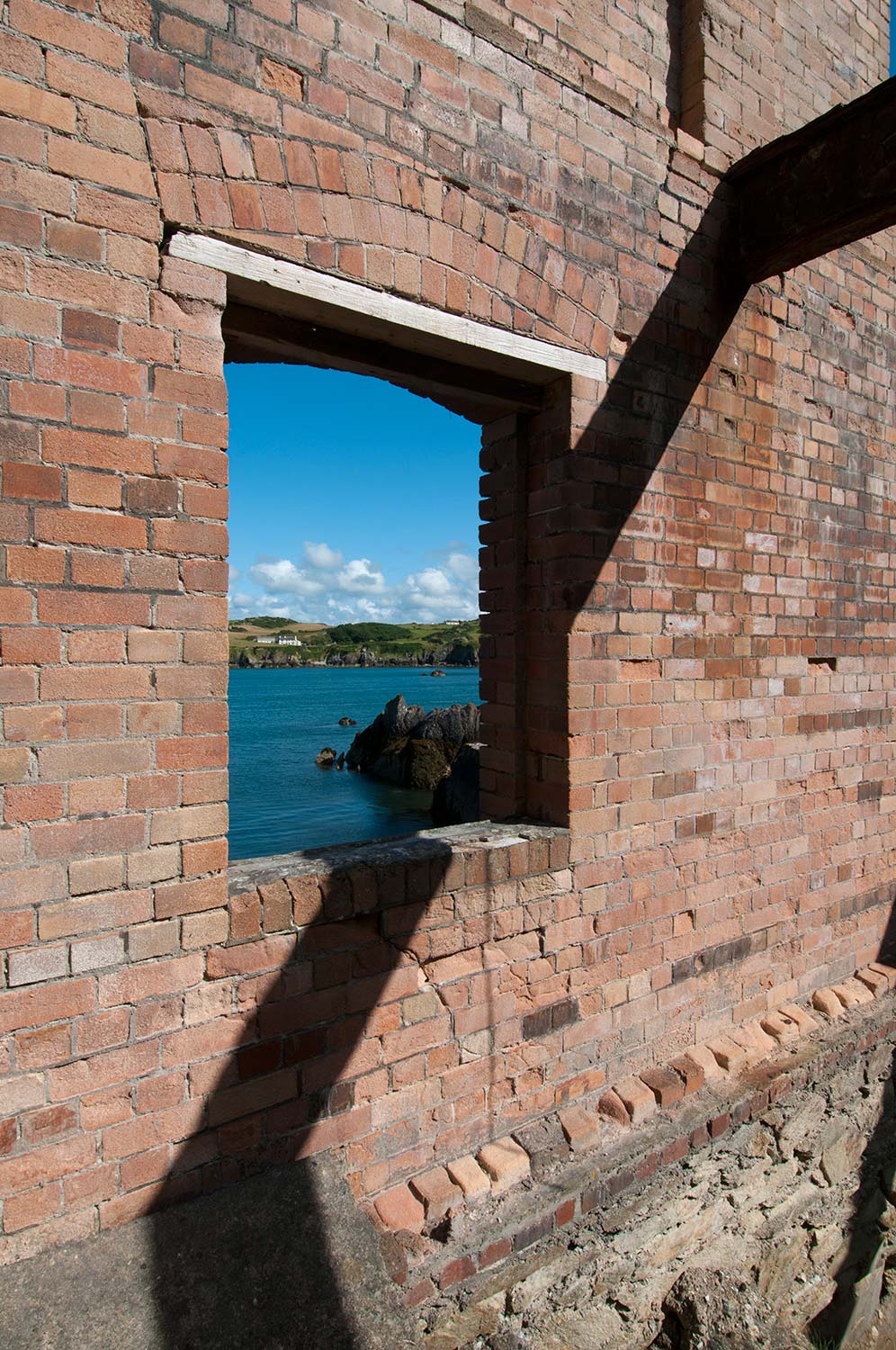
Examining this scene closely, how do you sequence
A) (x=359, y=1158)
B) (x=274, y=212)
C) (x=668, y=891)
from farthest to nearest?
(x=668, y=891) → (x=359, y=1158) → (x=274, y=212)

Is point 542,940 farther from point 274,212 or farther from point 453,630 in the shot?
point 453,630

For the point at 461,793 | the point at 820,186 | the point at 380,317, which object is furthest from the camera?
the point at 461,793

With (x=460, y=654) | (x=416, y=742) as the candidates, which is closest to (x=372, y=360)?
(x=416, y=742)

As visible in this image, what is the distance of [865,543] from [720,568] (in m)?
1.44

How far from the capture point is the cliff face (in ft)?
84.6

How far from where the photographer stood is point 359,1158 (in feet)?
8.35

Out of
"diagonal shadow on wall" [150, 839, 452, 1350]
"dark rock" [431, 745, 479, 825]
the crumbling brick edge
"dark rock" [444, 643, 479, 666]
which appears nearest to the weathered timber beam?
"diagonal shadow on wall" [150, 839, 452, 1350]

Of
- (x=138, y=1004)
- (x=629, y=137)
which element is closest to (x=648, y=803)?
(x=138, y=1004)

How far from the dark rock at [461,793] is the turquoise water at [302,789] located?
0.85m

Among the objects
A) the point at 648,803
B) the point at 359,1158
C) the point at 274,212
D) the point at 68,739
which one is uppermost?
the point at 274,212

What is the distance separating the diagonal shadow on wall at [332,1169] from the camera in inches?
68.4

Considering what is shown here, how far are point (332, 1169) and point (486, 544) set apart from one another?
245 cm

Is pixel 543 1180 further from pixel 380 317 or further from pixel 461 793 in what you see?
pixel 461 793

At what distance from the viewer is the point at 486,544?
11.1 ft
